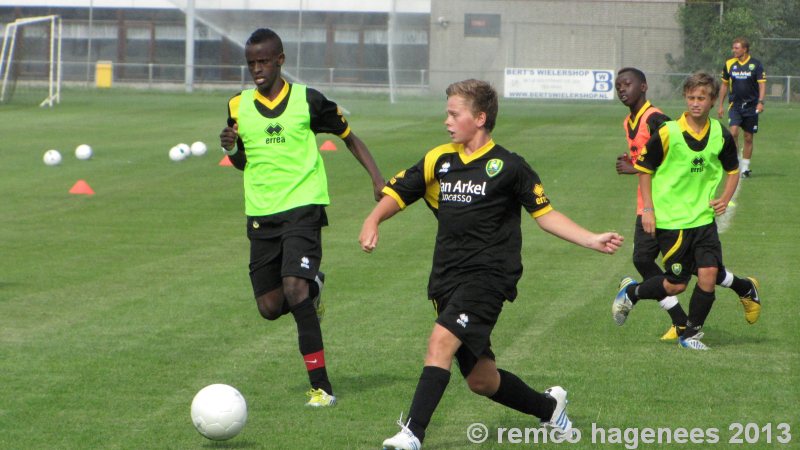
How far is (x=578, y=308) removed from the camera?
10.5 meters

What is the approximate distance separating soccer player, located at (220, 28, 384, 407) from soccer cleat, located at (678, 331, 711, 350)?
2737 mm

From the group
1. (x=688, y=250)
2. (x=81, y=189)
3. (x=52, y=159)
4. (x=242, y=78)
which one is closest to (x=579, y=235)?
(x=688, y=250)

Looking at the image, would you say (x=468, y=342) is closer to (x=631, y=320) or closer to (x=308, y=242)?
(x=308, y=242)

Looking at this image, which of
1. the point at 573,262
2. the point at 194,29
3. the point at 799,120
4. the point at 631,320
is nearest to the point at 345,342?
the point at 631,320

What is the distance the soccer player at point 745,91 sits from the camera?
2177 centimetres

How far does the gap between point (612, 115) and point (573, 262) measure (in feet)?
87.0

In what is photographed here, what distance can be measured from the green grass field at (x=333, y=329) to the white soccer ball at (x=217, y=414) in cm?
11

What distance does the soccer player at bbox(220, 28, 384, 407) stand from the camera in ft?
24.2

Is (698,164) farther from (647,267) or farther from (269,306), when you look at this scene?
(269,306)

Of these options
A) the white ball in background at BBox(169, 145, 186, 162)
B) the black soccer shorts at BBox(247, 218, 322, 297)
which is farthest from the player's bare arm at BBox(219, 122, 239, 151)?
the white ball in background at BBox(169, 145, 186, 162)

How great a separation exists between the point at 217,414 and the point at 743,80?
56.6ft

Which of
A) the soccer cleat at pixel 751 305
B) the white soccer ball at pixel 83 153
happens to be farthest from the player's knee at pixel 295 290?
the white soccer ball at pixel 83 153

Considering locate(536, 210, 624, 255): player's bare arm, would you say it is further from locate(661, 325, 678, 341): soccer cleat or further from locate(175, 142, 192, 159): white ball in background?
locate(175, 142, 192, 159): white ball in background

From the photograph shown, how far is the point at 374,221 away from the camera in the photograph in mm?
6141
